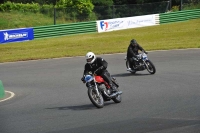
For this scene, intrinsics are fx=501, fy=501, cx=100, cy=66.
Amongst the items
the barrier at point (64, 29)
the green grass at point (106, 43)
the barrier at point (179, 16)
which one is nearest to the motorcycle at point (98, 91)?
the green grass at point (106, 43)

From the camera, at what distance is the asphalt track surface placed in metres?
10.7

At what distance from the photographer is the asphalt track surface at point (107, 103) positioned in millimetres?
10695

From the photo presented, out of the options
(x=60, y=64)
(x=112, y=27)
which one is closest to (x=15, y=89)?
(x=60, y=64)

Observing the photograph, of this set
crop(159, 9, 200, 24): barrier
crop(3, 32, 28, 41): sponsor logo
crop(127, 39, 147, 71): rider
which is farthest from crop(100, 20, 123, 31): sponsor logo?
crop(127, 39, 147, 71): rider

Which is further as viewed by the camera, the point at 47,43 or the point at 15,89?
the point at 47,43

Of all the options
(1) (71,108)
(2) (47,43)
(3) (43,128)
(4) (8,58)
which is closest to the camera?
(3) (43,128)

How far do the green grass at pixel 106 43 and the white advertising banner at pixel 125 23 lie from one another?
812mm

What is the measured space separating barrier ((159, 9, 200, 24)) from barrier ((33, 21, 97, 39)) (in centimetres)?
715

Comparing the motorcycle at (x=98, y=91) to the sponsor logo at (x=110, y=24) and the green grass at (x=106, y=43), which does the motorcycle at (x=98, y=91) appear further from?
the sponsor logo at (x=110, y=24)

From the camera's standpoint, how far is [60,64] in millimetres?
25516

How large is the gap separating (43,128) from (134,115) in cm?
223

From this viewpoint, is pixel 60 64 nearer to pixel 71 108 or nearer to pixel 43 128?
pixel 71 108

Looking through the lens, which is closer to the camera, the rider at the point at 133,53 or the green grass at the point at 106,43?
the rider at the point at 133,53

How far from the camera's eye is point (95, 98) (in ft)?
43.5
